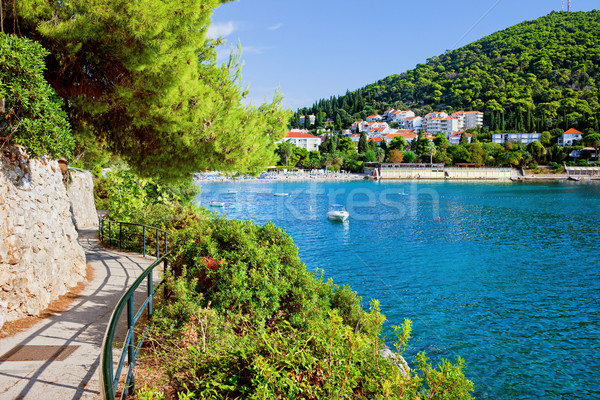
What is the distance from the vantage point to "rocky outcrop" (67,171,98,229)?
14352 mm

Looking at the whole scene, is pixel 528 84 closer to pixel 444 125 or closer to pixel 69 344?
pixel 444 125

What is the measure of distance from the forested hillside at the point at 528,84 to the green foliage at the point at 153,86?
349ft

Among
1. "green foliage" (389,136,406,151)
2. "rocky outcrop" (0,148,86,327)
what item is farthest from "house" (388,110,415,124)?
"rocky outcrop" (0,148,86,327)

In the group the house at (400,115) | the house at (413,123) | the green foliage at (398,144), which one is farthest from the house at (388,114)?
the green foliage at (398,144)

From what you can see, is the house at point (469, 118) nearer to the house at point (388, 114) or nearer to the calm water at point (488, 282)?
the house at point (388, 114)

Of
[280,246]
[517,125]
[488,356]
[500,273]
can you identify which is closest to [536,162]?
[517,125]

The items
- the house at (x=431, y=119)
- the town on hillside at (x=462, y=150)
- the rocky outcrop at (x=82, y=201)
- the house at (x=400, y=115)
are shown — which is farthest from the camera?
the house at (x=400, y=115)

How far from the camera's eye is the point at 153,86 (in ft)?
20.9

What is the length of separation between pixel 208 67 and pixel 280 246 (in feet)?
16.1

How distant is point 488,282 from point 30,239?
721 inches

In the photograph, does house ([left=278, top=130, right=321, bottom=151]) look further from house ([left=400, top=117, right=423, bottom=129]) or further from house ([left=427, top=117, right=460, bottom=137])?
Answer: house ([left=427, top=117, right=460, bottom=137])

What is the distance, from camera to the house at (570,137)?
10975 cm

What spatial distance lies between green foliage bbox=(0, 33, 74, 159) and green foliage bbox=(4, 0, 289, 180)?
104 centimetres

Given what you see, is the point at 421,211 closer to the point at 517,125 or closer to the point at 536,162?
the point at 536,162
